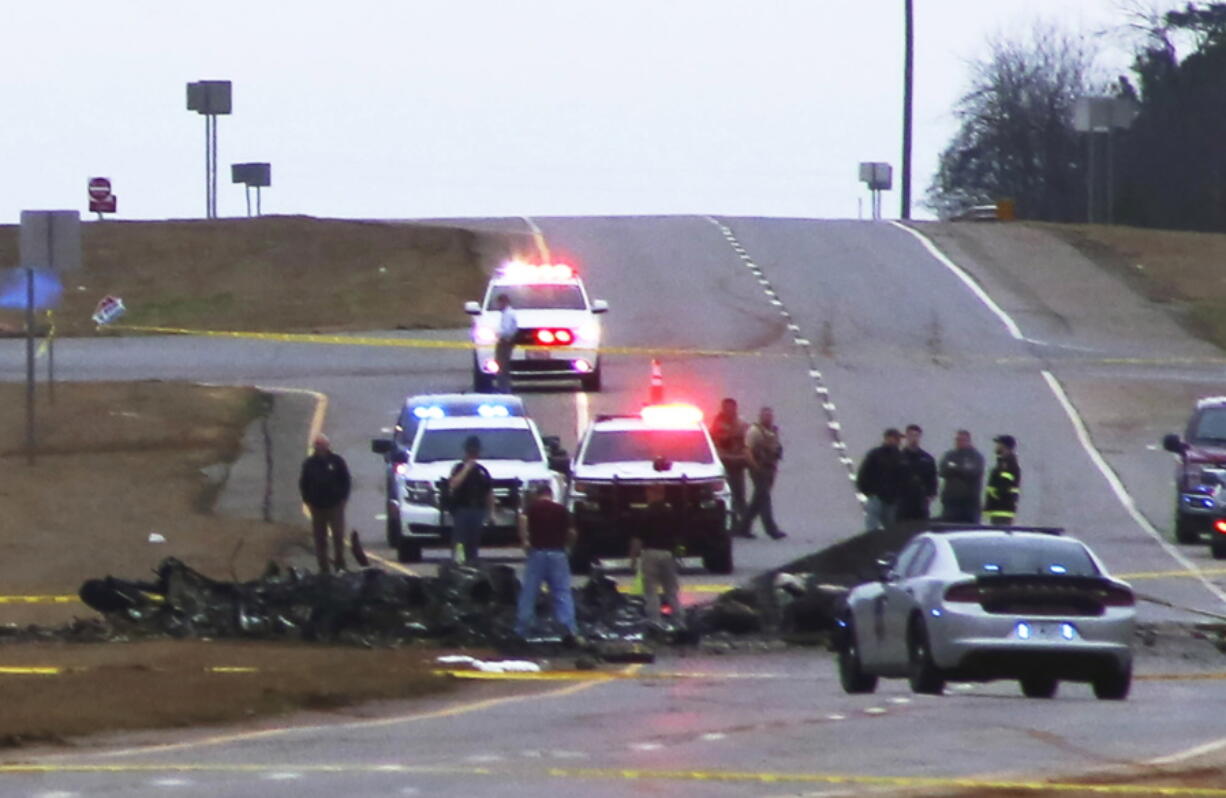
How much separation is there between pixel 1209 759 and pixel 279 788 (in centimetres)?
494

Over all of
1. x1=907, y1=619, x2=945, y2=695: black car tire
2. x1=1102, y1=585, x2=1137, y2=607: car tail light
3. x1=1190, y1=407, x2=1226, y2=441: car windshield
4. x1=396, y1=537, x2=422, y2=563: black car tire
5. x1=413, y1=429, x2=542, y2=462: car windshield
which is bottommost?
x1=396, y1=537, x2=422, y2=563: black car tire

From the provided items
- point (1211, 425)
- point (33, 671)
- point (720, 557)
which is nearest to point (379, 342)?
point (1211, 425)

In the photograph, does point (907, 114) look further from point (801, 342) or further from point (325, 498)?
point (325, 498)

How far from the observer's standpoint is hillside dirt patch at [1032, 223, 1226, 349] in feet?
185

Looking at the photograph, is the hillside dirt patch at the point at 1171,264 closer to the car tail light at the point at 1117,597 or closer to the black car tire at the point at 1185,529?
the black car tire at the point at 1185,529

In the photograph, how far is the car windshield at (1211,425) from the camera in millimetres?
31656

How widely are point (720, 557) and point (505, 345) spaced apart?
11546 millimetres

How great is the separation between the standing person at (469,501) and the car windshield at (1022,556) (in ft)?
28.1

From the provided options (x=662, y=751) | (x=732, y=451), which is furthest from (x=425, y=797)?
(x=732, y=451)

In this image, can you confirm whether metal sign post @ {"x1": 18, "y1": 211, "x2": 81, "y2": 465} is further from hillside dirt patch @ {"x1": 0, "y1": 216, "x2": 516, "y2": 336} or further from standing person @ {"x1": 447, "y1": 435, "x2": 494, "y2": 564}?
hillside dirt patch @ {"x1": 0, "y1": 216, "x2": 516, "y2": 336}

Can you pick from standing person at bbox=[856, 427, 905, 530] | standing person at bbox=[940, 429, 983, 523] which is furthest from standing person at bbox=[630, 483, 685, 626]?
standing person at bbox=[940, 429, 983, 523]

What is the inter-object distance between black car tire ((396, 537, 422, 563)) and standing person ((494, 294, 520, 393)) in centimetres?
963

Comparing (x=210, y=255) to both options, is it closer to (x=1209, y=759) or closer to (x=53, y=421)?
(x=53, y=421)

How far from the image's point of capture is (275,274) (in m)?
63.2
